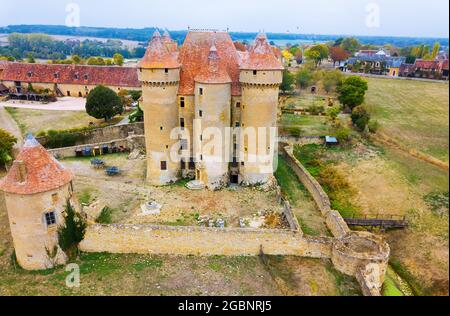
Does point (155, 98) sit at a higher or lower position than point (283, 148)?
higher

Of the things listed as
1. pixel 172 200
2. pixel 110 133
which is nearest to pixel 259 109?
pixel 172 200

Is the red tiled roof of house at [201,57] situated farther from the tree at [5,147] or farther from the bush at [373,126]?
the bush at [373,126]

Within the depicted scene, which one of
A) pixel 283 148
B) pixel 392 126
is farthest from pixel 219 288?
pixel 392 126

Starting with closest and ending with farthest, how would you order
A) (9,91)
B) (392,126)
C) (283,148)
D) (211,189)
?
(211,189), (283,148), (392,126), (9,91)

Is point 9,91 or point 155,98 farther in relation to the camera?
point 9,91

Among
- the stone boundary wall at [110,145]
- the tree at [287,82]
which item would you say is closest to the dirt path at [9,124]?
the stone boundary wall at [110,145]
